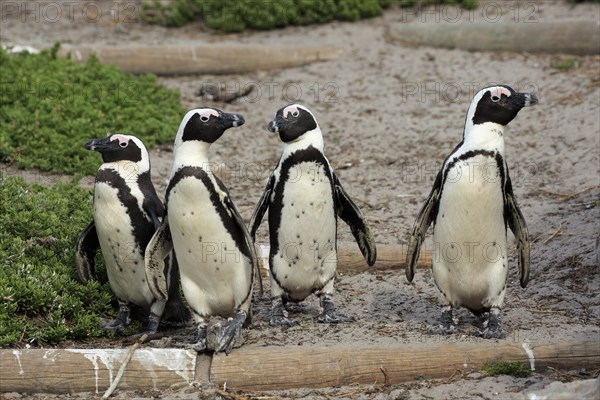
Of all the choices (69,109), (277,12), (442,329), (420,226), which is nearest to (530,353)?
(442,329)

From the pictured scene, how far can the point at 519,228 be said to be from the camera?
5.53m

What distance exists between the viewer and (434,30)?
35.9 ft

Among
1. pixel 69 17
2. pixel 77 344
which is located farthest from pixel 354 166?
pixel 69 17

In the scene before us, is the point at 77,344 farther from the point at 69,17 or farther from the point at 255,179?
the point at 69,17

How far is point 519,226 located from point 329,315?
45.6 inches

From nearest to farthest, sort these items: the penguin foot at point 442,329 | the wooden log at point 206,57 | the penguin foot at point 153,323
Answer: the penguin foot at point 442,329 → the penguin foot at point 153,323 → the wooden log at point 206,57

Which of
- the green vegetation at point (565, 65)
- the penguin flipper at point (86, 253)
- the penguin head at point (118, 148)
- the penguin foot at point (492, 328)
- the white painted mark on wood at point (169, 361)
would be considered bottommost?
the penguin foot at point (492, 328)

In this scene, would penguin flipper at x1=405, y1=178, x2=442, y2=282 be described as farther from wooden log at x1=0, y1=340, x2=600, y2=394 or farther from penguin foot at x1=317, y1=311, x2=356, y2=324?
wooden log at x1=0, y1=340, x2=600, y2=394

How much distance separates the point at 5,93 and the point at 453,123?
158 inches

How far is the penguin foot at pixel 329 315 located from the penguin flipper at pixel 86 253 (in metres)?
1.35

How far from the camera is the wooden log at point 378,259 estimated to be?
6.79 meters

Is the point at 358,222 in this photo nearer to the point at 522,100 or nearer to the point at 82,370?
the point at 522,100

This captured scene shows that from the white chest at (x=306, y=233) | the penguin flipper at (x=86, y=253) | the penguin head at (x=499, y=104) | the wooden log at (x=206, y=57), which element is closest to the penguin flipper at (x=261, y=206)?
the white chest at (x=306, y=233)

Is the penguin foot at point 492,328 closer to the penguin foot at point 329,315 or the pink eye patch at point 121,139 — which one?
the penguin foot at point 329,315
